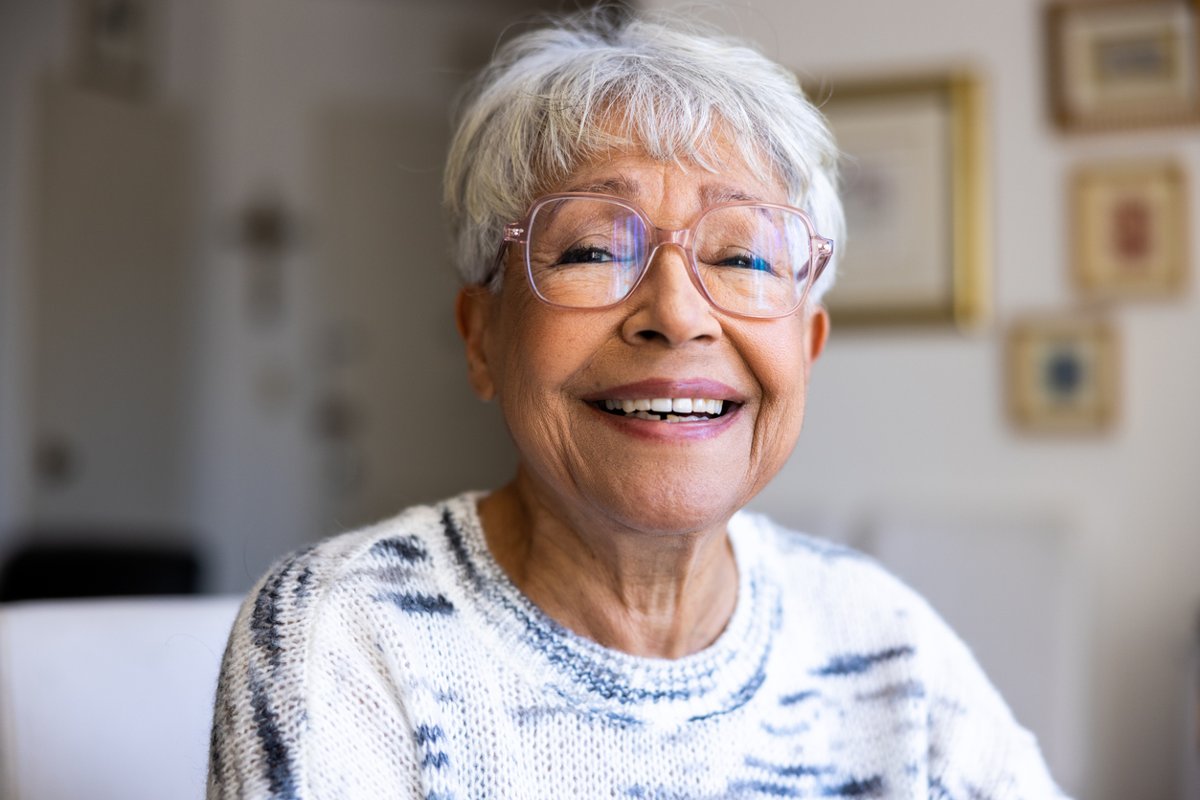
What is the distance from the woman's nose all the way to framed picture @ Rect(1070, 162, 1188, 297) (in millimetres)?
2091

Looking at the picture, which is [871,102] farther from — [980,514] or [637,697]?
[637,697]

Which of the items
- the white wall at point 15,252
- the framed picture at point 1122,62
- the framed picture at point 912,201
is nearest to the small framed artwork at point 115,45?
the white wall at point 15,252

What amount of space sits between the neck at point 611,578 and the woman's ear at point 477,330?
14 centimetres

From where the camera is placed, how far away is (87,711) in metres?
1.33

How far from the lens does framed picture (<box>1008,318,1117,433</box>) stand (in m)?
2.83

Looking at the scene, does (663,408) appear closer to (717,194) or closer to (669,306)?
(669,306)

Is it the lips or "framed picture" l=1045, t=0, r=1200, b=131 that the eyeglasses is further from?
"framed picture" l=1045, t=0, r=1200, b=131

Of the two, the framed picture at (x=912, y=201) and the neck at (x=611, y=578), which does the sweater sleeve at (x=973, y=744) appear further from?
the framed picture at (x=912, y=201)

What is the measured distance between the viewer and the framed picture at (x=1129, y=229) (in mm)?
2777

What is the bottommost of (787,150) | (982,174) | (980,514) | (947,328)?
(980,514)

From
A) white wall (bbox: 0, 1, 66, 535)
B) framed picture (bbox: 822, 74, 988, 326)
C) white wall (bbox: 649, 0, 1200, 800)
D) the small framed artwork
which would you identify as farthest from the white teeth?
the small framed artwork

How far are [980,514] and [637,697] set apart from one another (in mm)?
2003

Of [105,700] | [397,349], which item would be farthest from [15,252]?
[105,700]

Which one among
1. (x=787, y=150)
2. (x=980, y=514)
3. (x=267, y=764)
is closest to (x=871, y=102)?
(x=980, y=514)
